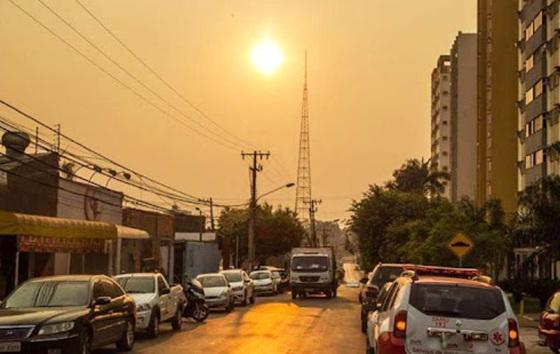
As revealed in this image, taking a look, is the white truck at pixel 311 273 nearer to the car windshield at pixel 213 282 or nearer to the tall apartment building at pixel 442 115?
the car windshield at pixel 213 282

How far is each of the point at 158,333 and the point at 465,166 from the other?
96.5m

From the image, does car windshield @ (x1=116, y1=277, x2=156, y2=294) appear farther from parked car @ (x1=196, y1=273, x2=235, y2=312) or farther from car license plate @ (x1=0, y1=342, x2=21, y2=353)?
parked car @ (x1=196, y1=273, x2=235, y2=312)

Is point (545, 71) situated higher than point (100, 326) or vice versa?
point (545, 71)

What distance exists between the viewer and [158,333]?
80.0 ft

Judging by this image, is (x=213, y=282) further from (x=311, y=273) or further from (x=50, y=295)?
(x=50, y=295)

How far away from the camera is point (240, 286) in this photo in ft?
136

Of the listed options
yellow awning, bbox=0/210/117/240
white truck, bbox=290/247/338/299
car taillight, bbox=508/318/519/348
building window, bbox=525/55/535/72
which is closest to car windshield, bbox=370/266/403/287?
yellow awning, bbox=0/210/117/240

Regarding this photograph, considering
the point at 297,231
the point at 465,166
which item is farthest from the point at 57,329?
the point at 465,166

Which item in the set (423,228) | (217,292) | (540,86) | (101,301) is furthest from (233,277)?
(540,86)

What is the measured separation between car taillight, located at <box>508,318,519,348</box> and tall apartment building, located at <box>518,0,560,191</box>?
1699 inches

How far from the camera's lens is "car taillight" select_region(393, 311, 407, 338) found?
39.4ft

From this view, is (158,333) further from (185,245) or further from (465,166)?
(465,166)

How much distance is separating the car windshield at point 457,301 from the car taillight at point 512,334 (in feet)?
0.65

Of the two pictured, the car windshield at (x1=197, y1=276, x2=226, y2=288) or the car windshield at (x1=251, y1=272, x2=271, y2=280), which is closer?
the car windshield at (x1=197, y1=276, x2=226, y2=288)
